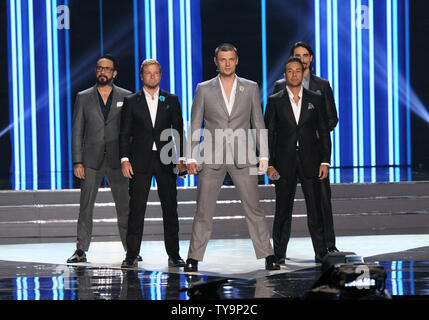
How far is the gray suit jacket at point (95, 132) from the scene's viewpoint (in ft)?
17.4

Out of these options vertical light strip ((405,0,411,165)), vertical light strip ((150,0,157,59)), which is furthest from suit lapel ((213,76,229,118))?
vertical light strip ((405,0,411,165))

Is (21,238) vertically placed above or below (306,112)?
below

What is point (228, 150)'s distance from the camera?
4723 millimetres

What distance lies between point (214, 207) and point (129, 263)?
66 cm

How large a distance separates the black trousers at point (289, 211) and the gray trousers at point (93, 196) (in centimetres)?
106

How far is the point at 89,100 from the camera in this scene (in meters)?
5.35

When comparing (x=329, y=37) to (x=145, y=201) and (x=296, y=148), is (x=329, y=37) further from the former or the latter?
(x=145, y=201)

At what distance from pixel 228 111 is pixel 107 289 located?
4.37 ft

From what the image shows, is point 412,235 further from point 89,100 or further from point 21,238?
point 21,238

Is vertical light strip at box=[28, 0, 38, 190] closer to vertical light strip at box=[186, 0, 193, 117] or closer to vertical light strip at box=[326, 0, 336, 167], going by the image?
vertical light strip at box=[186, 0, 193, 117]

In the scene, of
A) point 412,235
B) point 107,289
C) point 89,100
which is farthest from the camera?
point 412,235

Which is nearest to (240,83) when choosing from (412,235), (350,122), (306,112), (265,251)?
(306,112)

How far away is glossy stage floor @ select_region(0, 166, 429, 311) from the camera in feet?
13.3

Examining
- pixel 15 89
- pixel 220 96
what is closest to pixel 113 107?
pixel 220 96
